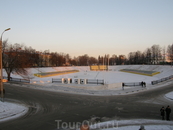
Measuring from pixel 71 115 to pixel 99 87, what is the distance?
1650 centimetres

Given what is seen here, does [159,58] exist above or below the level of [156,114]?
above

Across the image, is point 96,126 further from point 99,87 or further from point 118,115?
point 99,87

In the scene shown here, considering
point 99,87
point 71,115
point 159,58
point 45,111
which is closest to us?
point 71,115

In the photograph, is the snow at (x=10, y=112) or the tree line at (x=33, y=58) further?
the tree line at (x=33, y=58)

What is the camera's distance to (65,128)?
10039 millimetres

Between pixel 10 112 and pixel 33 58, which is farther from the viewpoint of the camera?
pixel 33 58

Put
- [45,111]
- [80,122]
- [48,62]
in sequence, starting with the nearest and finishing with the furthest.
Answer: [80,122], [45,111], [48,62]

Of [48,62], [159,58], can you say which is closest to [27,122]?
[159,58]

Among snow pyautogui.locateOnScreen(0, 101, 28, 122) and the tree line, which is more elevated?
the tree line

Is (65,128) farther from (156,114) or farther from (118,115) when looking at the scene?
(156,114)

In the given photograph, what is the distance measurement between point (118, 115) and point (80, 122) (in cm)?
377

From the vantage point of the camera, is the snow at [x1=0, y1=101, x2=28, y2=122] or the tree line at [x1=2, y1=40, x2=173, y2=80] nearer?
the snow at [x1=0, y1=101, x2=28, y2=122]

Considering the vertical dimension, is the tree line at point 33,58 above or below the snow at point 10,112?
above

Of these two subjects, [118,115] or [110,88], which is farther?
[110,88]
